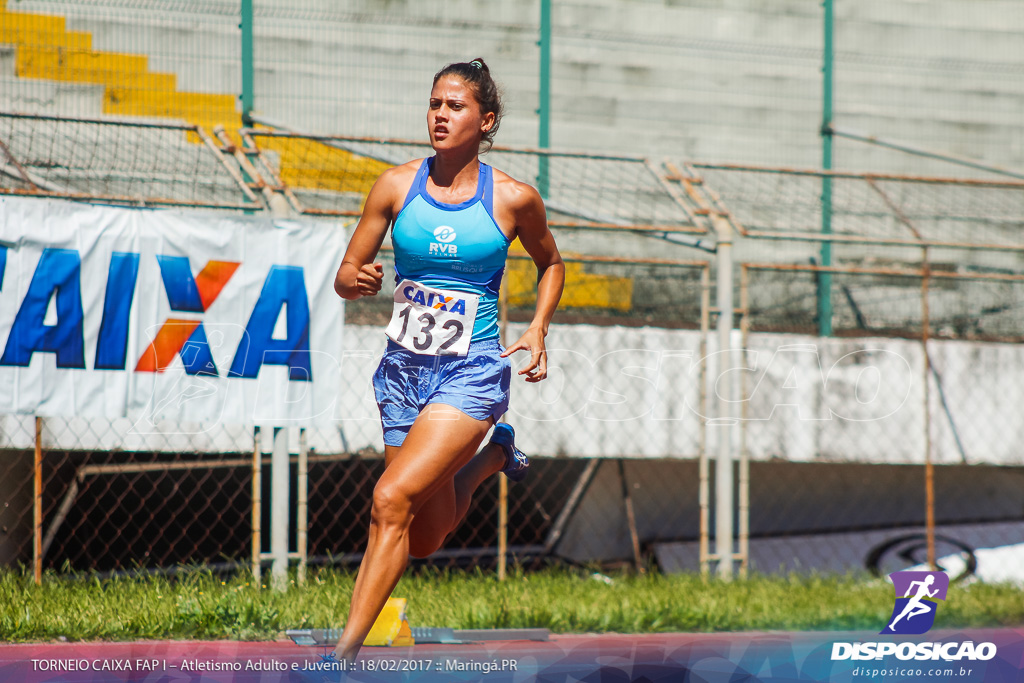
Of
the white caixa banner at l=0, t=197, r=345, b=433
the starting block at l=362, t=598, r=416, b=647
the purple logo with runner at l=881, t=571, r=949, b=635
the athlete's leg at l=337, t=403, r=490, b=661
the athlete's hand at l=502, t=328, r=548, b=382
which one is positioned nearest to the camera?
the athlete's leg at l=337, t=403, r=490, b=661

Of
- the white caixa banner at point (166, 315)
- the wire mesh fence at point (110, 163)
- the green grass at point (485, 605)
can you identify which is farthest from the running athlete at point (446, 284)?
the wire mesh fence at point (110, 163)

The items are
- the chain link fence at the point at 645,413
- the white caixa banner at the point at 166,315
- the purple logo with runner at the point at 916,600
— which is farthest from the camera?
the chain link fence at the point at 645,413

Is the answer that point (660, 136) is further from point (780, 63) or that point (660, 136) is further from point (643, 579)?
point (643, 579)

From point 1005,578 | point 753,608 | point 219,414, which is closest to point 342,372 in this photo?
point 219,414

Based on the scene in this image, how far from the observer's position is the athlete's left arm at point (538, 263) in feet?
11.5

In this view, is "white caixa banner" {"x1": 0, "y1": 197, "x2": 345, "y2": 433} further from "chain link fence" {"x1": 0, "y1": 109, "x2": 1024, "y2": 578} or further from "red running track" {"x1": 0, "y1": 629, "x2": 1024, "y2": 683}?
"red running track" {"x1": 0, "y1": 629, "x2": 1024, "y2": 683}

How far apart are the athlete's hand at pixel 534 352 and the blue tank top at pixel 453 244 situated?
119 millimetres

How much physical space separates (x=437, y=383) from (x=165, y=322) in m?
2.46

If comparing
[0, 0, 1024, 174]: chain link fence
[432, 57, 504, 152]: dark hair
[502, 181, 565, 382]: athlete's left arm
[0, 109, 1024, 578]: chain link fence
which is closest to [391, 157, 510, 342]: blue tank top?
[502, 181, 565, 382]: athlete's left arm

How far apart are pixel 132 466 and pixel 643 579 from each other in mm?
3258

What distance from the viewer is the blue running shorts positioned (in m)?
3.40

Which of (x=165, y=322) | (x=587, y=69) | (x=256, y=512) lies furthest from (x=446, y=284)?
(x=587, y=69)

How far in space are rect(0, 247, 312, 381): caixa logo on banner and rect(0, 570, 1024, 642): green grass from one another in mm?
1117

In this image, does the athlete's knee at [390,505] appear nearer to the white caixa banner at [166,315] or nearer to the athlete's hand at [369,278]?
the athlete's hand at [369,278]
